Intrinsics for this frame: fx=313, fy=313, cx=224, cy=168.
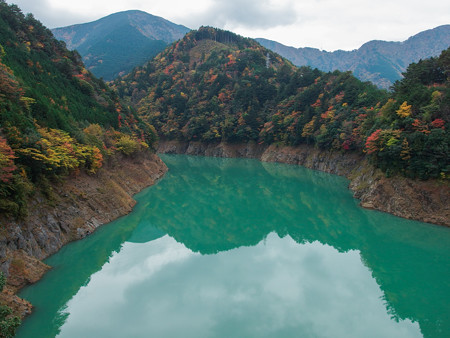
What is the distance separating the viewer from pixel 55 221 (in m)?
17.0

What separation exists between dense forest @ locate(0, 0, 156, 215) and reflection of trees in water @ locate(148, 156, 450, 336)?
792 cm

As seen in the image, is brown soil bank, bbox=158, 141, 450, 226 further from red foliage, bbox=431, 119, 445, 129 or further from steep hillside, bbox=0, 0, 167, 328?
steep hillside, bbox=0, 0, 167, 328

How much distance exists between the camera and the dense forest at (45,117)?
15.7m

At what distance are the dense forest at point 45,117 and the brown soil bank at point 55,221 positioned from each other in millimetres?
873

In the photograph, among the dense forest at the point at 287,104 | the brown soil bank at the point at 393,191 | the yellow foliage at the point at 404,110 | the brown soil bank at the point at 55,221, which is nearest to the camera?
the brown soil bank at the point at 55,221

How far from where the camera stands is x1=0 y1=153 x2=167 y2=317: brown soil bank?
41.0 feet

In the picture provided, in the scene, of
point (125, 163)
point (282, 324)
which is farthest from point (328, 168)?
point (282, 324)

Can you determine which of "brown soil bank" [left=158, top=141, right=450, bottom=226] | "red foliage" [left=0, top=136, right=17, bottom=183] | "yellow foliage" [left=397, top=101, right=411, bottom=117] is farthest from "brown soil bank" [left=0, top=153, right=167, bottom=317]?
"yellow foliage" [left=397, top=101, right=411, bottom=117]

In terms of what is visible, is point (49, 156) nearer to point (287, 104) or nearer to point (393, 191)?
point (393, 191)

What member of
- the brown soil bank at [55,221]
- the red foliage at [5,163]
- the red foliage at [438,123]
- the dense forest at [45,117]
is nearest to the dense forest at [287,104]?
the red foliage at [438,123]

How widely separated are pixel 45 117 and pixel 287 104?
50150 mm

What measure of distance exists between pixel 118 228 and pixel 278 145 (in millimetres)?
44957

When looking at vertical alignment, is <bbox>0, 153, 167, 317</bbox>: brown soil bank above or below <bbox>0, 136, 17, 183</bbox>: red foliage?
below

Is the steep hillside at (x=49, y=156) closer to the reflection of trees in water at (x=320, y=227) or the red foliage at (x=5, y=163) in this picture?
the red foliage at (x=5, y=163)
